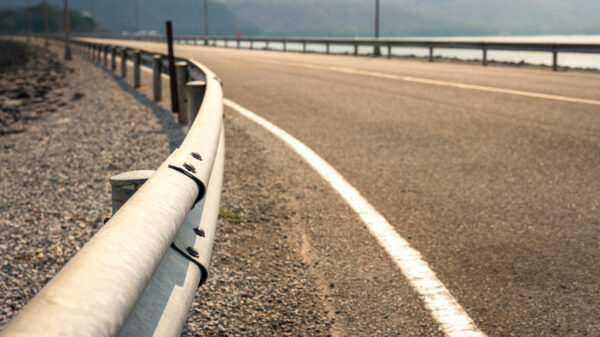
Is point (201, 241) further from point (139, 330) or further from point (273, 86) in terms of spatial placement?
point (273, 86)

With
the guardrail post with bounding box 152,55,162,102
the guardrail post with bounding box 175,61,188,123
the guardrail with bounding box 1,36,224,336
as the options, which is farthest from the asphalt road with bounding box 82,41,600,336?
the guardrail post with bounding box 152,55,162,102

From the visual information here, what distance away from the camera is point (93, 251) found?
1.21 metres

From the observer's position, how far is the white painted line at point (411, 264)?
9.39 ft

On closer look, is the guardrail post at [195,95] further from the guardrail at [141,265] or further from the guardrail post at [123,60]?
the guardrail post at [123,60]

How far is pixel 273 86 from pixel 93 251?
12.9m

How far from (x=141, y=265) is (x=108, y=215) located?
3603 mm

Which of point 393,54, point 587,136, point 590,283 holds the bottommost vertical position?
point 590,283

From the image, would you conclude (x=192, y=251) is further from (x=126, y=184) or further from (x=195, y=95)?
(x=195, y=95)

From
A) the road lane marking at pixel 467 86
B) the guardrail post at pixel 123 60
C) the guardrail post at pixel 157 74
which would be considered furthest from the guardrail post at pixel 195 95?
the guardrail post at pixel 123 60

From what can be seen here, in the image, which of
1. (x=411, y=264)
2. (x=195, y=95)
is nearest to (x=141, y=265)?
(x=411, y=264)

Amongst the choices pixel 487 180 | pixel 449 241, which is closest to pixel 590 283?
pixel 449 241

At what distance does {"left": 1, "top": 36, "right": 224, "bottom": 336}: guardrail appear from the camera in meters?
1.00

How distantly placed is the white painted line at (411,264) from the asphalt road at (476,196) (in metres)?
0.06

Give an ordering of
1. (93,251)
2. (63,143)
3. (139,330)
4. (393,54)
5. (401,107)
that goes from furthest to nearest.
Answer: (393,54), (401,107), (63,143), (139,330), (93,251)
